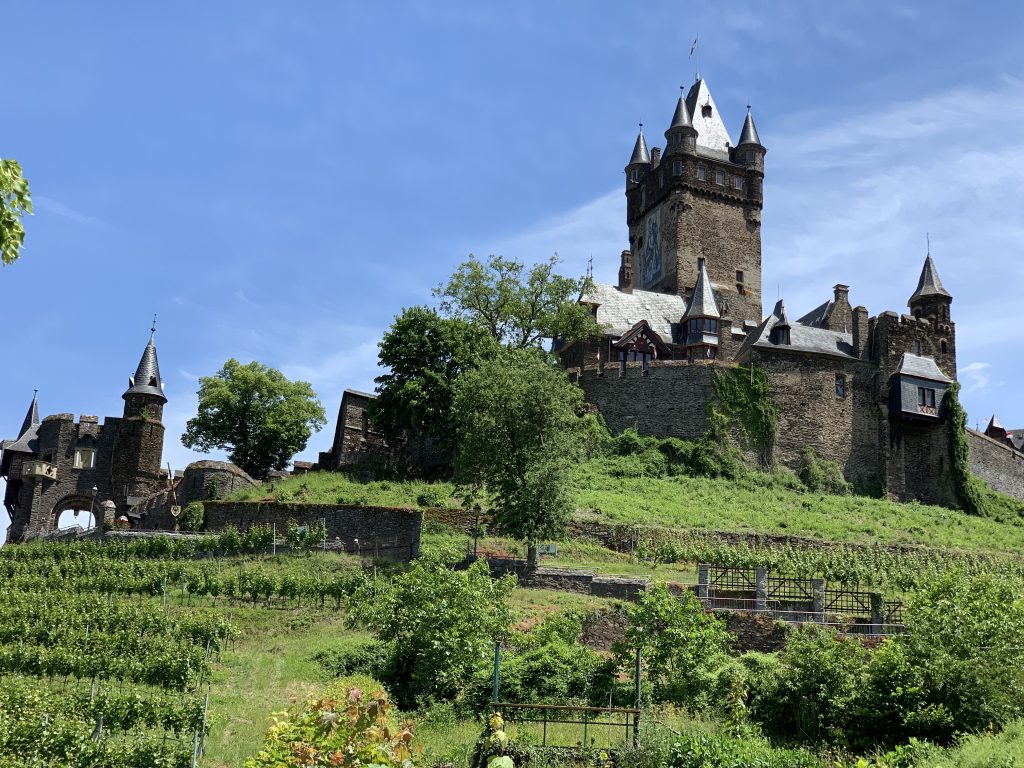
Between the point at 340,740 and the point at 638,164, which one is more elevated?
the point at 638,164

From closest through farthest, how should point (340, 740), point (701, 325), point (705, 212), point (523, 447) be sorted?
point (340, 740)
point (523, 447)
point (701, 325)
point (705, 212)

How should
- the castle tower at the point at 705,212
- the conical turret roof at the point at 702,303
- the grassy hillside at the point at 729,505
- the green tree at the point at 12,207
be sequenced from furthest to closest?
the castle tower at the point at 705,212 < the conical turret roof at the point at 702,303 < the grassy hillside at the point at 729,505 < the green tree at the point at 12,207

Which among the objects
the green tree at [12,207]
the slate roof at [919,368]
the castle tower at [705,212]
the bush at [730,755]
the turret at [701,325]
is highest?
the castle tower at [705,212]

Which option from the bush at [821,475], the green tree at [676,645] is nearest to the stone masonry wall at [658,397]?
the bush at [821,475]

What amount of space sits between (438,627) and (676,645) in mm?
5602

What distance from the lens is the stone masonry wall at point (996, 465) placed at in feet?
194

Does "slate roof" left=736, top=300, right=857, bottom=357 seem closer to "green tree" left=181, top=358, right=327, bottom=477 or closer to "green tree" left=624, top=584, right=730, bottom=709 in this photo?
"green tree" left=181, top=358, right=327, bottom=477

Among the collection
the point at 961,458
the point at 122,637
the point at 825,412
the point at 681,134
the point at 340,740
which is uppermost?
the point at 681,134

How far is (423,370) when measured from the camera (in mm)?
52688

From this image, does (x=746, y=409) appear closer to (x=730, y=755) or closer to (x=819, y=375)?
(x=819, y=375)

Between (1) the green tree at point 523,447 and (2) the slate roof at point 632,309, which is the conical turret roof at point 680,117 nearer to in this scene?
(2) the slate roof at point 632,309

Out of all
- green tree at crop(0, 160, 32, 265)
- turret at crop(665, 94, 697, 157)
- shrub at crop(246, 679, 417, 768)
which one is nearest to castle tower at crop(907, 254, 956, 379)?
turret at crop(665, 94, 697, 157)

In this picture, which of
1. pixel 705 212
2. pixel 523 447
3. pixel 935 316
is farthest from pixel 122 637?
pixel 705 212

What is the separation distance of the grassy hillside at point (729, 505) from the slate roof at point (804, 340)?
7.03 m
